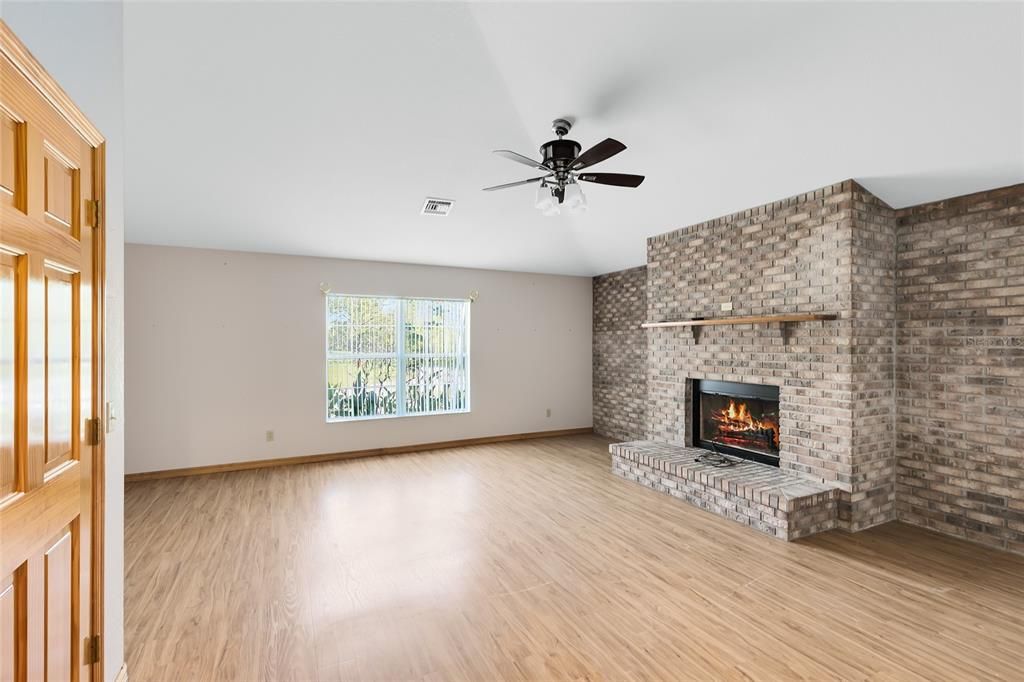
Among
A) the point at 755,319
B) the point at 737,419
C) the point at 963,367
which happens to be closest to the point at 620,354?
the point at 737,419

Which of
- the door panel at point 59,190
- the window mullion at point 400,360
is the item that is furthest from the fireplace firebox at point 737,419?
the door panel at point 59,190

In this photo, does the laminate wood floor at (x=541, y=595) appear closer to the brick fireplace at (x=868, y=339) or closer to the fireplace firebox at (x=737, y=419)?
the brick fireplace at (x=868, y=339)

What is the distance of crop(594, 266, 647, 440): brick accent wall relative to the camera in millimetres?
6719

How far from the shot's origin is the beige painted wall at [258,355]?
5238 mm

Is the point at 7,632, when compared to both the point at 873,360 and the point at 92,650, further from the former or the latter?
the point at 873,360

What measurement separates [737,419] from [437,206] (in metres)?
3.59

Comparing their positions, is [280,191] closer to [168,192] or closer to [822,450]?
[168,192]

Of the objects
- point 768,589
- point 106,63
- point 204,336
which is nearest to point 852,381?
point 768,589

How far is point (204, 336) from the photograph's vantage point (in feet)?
17.9

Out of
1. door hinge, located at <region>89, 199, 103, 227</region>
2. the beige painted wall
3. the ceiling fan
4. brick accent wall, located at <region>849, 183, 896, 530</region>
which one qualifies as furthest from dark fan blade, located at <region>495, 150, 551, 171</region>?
the beige painted wall

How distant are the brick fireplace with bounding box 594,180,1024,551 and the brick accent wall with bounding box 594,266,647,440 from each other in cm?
199

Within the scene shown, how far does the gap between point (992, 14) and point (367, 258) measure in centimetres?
556

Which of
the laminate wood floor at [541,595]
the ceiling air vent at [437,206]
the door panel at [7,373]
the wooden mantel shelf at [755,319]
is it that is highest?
the ceiling air vent at [437,206]

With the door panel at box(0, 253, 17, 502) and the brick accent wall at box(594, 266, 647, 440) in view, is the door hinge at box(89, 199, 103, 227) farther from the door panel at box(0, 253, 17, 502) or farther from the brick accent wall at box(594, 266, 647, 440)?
the brick accent wall at box(594, 266, 647, 440)
